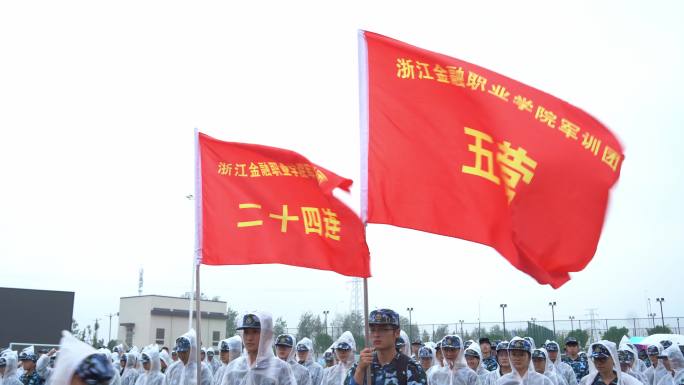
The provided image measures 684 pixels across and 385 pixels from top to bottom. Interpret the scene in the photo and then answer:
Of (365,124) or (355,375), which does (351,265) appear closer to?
→ (365,124)

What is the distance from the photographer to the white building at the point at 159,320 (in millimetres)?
53312

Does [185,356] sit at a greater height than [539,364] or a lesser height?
greater

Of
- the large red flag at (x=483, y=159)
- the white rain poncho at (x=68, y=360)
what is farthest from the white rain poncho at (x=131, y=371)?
the white rain poncho at (x=68, y=360)

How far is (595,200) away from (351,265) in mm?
3318

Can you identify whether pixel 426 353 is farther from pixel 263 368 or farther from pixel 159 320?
pixel 159 320

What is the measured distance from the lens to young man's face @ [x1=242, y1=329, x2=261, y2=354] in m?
7.81

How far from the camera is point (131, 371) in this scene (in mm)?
16891

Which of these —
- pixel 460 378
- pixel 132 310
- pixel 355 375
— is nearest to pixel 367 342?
pixel 355 375

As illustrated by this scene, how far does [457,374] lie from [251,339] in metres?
5.20

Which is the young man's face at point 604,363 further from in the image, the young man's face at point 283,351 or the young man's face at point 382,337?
the young man's face at point 283,351

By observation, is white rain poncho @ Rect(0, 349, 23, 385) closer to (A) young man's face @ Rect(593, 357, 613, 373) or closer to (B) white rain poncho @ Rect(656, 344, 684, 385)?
(A) young man's face @ Rect(593, 357, 613, 373)

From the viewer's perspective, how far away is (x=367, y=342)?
212 inches

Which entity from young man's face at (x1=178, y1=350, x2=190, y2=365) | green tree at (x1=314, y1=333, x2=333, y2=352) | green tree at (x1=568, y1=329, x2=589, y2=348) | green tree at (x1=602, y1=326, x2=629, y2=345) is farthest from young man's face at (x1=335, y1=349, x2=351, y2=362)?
green tree at (x1=602, y1=326, x2=629, y2=345)

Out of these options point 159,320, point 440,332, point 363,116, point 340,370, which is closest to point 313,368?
point 340,370
